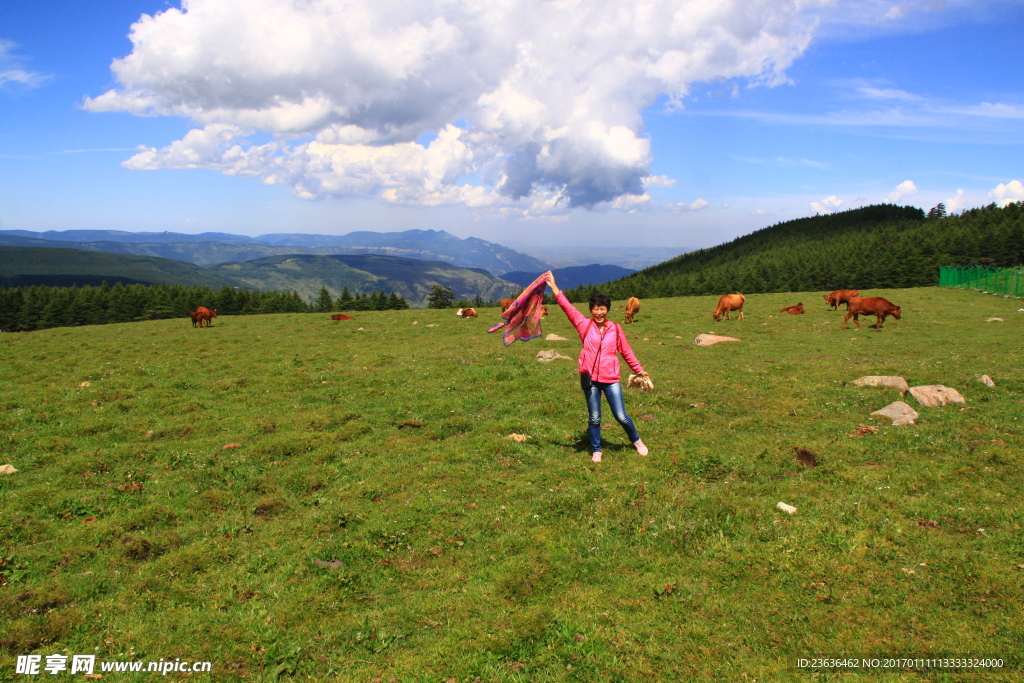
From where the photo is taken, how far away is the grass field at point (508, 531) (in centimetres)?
586

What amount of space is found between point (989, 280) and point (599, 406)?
59.1m

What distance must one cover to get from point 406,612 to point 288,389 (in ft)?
45.4

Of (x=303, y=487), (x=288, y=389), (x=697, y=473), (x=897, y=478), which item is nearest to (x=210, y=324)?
(x=288, y=389)

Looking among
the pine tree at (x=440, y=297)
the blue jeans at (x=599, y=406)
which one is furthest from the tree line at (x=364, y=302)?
the blue jeans at (x=599, y=406)

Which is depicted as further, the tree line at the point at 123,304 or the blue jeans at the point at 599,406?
the tree line at the point at 123,304

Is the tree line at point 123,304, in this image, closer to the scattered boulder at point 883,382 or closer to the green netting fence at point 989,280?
the green netting fence at point 989,280

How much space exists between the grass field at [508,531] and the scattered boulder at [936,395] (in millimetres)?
417

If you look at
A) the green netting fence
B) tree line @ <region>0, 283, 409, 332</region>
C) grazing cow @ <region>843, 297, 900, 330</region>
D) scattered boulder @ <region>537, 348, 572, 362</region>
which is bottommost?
tree line @ <region>0, 283, 409, 332</region>

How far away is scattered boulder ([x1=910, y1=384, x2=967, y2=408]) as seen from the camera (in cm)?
1381

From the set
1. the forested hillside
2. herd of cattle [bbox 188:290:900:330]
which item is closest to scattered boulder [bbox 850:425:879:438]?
herd of cattle [bbox 188:290:900:330]

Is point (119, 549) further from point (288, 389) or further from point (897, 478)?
point (897, 478)

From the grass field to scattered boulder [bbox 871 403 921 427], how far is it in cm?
33

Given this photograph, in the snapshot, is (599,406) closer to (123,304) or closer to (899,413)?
(899,413)

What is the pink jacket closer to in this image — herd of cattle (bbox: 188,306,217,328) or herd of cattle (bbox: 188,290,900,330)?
herd of cattle (bbox: 188,290,900,330)
